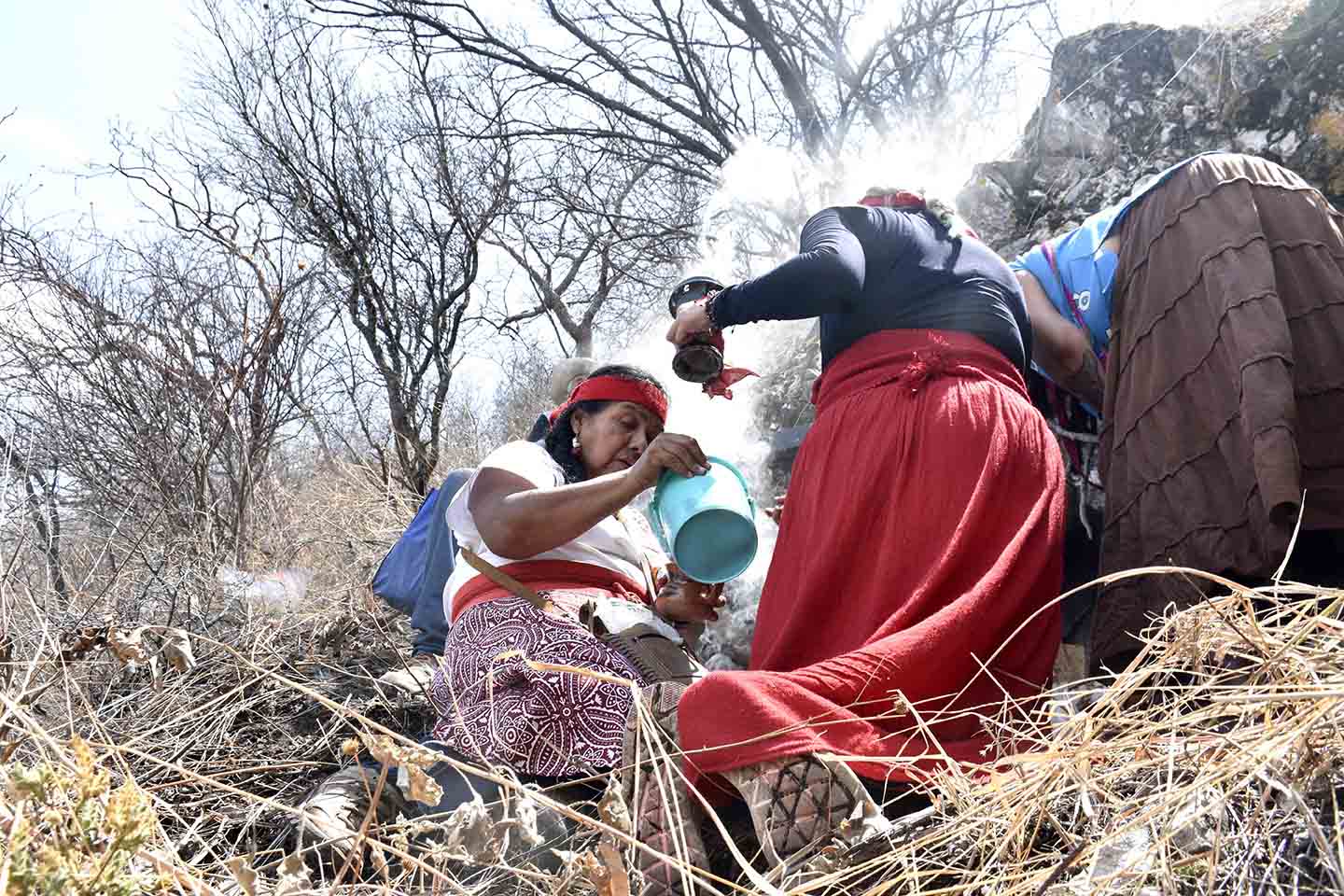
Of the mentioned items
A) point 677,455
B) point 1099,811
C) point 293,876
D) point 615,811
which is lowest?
point 1099,811

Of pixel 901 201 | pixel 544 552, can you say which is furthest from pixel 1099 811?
pixel 901 201

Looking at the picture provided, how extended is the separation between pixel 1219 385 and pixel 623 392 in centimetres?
135

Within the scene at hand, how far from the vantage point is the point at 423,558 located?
3287 mm

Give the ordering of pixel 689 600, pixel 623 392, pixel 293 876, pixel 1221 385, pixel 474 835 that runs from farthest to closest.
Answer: pixel 623 392, pixel 689 600, pixel 1221 385, pixel 474 835, pixel 293 876

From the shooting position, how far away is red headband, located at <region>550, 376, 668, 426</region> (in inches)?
97.1

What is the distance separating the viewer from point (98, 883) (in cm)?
76

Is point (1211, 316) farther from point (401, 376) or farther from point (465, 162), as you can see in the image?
point (465, 162)

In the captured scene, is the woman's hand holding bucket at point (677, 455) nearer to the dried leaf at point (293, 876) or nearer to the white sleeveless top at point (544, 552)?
the white sleeveless top at point (544, 552)

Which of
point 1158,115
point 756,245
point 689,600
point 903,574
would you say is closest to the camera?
point 903,574

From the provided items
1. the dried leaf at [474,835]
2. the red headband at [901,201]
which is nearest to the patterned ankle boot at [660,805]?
the dried leaf at [474,835]

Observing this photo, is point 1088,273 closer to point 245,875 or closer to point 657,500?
point 657,500

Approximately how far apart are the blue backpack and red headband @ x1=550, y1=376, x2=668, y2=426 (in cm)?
77

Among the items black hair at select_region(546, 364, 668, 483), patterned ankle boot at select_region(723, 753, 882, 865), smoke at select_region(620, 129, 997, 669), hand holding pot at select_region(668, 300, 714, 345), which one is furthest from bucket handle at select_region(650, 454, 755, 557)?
smoke at select_region(620, 129, 997, 669)

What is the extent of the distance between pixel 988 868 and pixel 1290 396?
3.90 ft
